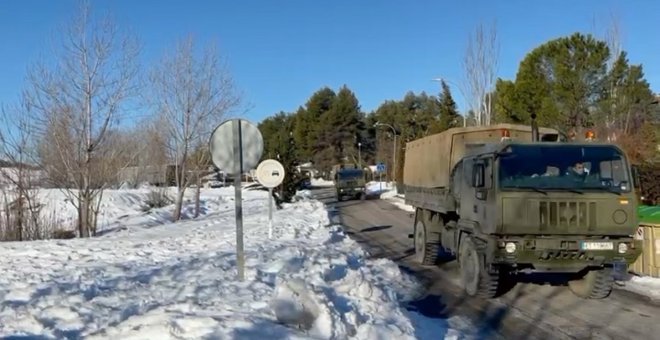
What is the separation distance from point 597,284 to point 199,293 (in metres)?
6.14

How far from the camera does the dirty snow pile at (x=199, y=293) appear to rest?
20.0 feet

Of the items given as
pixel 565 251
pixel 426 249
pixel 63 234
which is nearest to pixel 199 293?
pixel 565 251

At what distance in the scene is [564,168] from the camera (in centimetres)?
984

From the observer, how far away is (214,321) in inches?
236

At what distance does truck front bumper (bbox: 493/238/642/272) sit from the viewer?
948cm

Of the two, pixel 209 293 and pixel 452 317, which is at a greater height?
pixel 209 293

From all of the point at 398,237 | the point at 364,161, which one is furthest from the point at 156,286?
the point at 364,161

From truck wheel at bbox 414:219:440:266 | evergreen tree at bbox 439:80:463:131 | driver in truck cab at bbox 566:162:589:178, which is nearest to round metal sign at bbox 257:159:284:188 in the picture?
truck wheel at bbox 414:219:440:266

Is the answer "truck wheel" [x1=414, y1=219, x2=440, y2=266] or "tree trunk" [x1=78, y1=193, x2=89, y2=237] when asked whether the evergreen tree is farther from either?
"truck wheel" [x1=414, y1=219, x2=440, y2=266]

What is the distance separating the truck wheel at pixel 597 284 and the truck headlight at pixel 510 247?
161cm

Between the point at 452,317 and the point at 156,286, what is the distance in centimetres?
410

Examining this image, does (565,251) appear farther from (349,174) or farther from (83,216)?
(349,174)

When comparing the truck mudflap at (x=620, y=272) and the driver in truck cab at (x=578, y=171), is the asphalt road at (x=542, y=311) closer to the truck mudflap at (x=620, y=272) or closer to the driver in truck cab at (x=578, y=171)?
the truck mudflap at (x=620, y=272)

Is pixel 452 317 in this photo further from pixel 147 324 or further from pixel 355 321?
pixel 147 324
